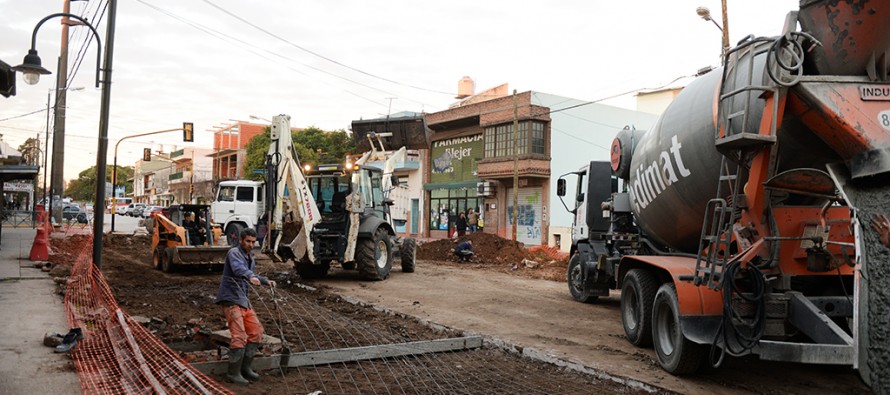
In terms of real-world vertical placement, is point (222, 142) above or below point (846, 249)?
above

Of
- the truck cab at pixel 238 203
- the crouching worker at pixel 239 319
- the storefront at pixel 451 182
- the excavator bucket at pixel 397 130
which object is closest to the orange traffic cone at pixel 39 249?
the truck cab at pixel 238 203

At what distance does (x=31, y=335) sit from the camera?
7629mm

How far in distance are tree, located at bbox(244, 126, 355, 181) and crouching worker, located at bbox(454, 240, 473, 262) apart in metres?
26.1

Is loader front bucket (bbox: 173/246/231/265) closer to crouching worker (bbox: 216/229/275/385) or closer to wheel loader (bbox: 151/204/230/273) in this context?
wheel loader (bbox: 151/204/230/273)

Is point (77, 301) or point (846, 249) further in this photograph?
point (77, 301)

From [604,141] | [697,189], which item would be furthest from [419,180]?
[697,189]

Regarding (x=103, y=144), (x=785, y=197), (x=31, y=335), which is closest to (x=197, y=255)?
(x=103, y=144)

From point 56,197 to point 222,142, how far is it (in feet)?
149

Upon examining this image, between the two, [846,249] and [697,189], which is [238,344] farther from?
[846,249]

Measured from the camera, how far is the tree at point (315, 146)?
1864 inches

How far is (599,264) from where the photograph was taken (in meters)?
10.9

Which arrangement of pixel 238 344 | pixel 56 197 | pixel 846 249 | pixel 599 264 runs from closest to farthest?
pixel 846 249
pixel 238 344
pixel 599 264
pixel 56 197

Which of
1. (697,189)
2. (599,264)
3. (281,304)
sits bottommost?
(281,304)

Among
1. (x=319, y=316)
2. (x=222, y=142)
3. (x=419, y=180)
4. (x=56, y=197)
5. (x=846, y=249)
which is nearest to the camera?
(x=846, y=249)
